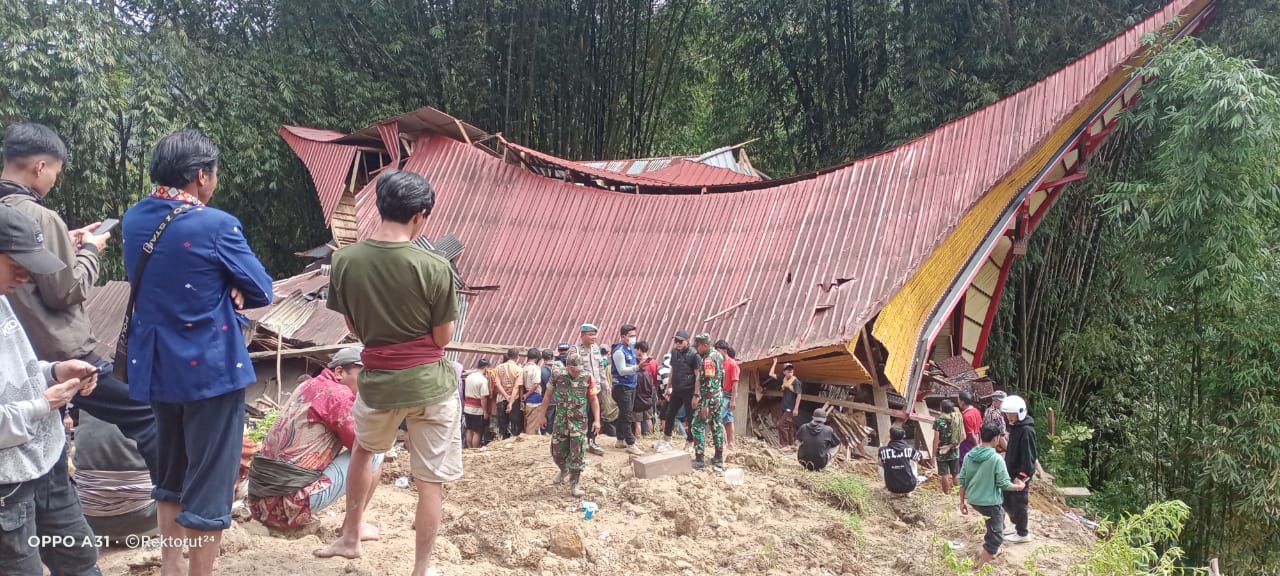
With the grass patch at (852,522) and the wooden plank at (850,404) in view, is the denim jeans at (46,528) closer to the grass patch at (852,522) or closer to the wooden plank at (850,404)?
the grass patch at (852,522)

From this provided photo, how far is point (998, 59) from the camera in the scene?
43.2 feet

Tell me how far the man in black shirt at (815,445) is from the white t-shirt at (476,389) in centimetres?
319

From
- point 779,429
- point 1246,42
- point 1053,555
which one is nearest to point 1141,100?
point 1246,42

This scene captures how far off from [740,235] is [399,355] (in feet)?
28.4

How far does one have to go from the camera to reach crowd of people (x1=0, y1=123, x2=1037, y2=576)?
2.42 m

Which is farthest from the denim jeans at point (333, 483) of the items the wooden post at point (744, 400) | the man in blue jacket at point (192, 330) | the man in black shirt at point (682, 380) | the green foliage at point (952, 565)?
the wooden post at point (744, 400)

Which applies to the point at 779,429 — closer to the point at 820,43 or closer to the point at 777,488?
the point at 777,488

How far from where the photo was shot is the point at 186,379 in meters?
2.56

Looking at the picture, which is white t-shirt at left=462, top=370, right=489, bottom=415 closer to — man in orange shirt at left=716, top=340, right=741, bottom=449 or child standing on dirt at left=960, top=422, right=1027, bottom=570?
man in orange shirt at left=716, top=340, right=741, bottom=449

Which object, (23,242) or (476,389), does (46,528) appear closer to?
(23,242)

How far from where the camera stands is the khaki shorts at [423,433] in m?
3.01

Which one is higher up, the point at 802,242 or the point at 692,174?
the point at 692,174

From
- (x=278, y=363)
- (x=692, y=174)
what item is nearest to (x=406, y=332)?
(x=278, y=363)

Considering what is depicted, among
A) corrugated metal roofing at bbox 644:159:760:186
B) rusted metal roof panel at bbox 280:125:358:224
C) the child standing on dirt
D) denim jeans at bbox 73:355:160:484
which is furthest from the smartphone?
rusted metal roof panel at bbox 280:125:358:224
